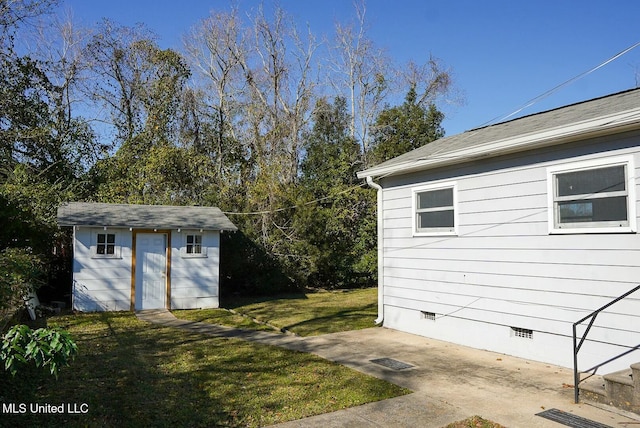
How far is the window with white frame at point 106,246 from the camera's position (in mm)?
11812

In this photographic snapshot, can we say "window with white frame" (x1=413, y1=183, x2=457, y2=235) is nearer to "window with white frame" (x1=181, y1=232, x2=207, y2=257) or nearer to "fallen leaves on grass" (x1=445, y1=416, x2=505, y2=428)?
"fallen leaves on grass" (x1=445, y1=416, x2=505, y2=428)

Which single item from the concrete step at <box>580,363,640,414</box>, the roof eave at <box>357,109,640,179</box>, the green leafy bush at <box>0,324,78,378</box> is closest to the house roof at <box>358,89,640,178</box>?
the roof eave at <box>357,109,640,179</box>

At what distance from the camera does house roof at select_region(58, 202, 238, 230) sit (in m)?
11.7

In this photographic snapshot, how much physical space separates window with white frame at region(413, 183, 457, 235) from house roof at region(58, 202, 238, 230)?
20.6ft

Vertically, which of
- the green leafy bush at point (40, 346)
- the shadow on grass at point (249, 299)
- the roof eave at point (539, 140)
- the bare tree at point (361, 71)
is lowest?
the shadow on grass at point (249, 299)

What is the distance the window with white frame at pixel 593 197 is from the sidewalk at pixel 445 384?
2.09 m

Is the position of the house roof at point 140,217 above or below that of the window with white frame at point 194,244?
above

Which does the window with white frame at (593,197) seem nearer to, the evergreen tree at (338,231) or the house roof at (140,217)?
the house roof at (140,217)

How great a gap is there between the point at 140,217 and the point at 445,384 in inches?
403

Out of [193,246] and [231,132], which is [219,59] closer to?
[231,132]

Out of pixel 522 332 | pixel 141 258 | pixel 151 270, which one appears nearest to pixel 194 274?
pixel 151 270

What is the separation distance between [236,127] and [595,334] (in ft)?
73.0

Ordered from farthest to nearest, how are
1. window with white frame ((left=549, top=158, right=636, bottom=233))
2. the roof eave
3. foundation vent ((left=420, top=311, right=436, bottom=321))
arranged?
foundation vent ((left=420, top=311, right=436, bottom=321))
window with white frame ((left=549, top=158, right=636, bottom=233))
the roof eave

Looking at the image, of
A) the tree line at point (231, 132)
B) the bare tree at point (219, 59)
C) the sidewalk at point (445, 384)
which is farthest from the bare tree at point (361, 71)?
the sidewalk at point (445, 384)
